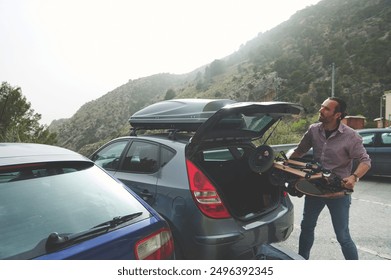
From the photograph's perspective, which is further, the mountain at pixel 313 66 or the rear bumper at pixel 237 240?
the mountain at pixel 313 66

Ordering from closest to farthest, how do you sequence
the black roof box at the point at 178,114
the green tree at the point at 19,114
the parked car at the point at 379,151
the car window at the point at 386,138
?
the black roof box at the point at 178,114, the parked car at the point at 379,151, the car window at the point at 386,138, the green tree at the point at 19,114

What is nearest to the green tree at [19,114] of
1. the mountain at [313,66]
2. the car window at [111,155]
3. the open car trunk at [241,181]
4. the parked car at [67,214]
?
the mountain at [313,66]

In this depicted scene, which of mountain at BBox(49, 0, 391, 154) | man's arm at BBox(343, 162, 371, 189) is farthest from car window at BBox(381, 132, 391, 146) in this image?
mountain at BBox(49, 0, 391, 154)

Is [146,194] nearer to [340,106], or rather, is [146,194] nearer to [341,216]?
[341,216]

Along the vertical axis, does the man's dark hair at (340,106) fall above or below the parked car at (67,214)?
above

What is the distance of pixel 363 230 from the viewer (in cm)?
415

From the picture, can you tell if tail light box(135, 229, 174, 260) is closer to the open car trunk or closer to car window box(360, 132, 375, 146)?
the open car trunk

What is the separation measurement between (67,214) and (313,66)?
52763 millimetres

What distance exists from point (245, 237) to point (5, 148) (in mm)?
1976

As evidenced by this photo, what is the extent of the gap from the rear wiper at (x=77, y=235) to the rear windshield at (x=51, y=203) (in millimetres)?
27

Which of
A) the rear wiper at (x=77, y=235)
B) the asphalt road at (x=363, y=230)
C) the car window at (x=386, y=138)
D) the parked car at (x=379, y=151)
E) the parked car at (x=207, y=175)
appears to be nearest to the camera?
the rear wiper at (x=77, y=235)

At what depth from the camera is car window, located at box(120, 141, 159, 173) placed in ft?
9.92

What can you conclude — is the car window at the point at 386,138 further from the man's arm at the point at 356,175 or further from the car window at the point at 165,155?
the car window at the point at 165,155

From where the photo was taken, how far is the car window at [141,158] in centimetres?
302
